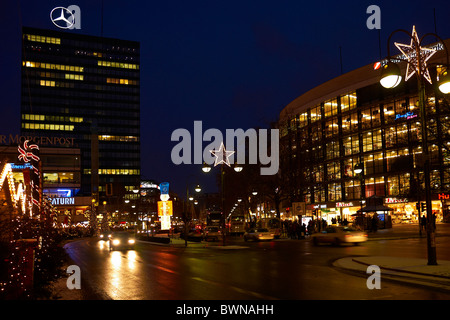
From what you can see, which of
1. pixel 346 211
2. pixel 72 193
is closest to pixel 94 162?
pixel 72 193

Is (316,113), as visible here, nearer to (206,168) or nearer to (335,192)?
(335,192)

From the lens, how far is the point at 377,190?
70688mm

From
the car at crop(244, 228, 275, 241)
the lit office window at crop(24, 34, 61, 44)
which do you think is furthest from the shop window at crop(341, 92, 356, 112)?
the lit office window at crop(24, 34, 61, 44)

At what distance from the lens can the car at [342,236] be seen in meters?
29.5

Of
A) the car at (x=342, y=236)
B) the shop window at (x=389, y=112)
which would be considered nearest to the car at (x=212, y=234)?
the car at (x=342, y=236)

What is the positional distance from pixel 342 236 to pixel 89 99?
136m

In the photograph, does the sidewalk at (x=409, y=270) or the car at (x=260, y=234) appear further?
the car at (x=260, y=234)

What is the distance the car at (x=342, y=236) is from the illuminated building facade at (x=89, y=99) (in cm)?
11778

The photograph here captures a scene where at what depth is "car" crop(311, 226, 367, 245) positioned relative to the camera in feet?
96.8

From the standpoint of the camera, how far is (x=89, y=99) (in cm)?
15038

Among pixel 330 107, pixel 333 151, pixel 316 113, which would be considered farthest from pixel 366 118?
pixel 316 113

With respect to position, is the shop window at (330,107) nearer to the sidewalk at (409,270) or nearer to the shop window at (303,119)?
the shop window at (303,119)
